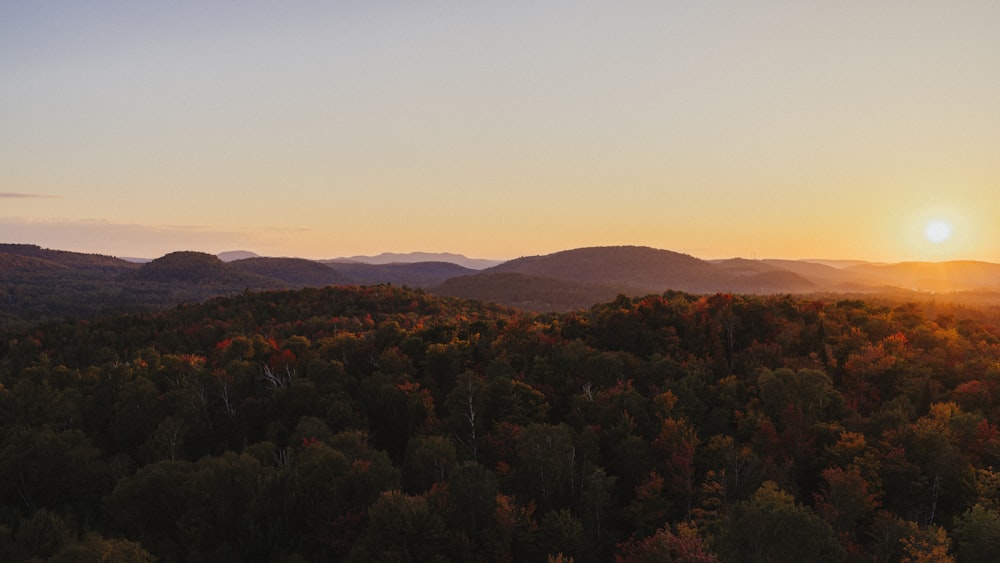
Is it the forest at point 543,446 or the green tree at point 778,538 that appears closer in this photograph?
the green tree at point 778,538

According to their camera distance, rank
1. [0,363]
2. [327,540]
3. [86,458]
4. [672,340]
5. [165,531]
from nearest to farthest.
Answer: [327,540] → [165,531] → [86,458] → [672,340] → [0,363]

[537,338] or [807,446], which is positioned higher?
[537,338]

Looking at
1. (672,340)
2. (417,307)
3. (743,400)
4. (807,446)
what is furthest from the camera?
(417,307)

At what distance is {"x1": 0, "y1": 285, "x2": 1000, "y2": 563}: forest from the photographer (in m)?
40.2

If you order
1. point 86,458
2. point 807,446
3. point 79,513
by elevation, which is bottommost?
point 79,513

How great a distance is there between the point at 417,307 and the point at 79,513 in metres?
104

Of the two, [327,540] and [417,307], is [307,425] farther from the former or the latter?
[417,307]

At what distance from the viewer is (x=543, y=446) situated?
4900 centimetres

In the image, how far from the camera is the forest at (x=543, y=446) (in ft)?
132

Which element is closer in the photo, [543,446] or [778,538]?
[778,538]

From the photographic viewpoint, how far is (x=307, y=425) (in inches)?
2218

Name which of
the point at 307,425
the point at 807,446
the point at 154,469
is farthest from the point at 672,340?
Answer: the point at 154,469

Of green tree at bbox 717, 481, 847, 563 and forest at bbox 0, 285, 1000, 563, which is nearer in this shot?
green tree at bbox 717, 481, 847, 563

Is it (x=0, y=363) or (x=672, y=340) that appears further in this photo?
(x=0, y=363)
